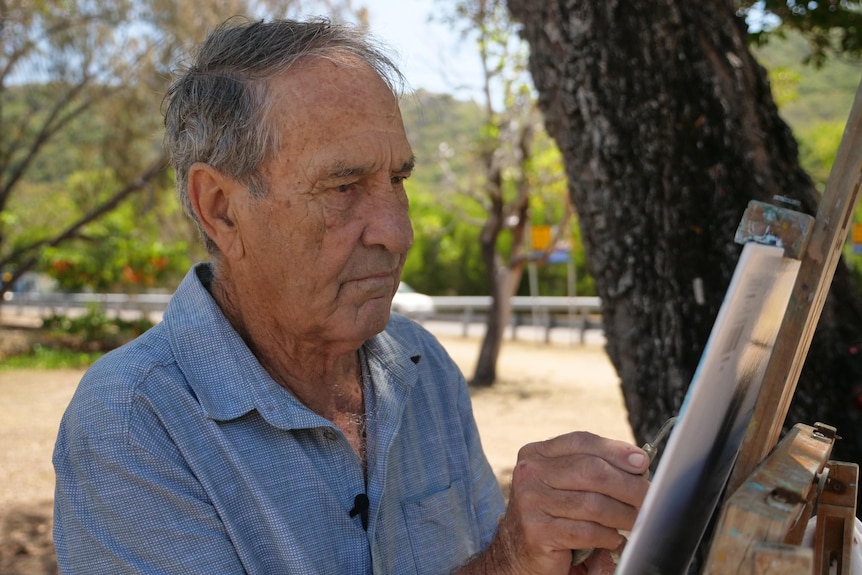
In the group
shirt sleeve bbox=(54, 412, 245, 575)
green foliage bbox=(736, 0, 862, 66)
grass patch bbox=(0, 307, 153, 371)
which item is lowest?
grass patch bbox=(0, 307, 153, 371)

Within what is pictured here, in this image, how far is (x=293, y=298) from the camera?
1537 mm

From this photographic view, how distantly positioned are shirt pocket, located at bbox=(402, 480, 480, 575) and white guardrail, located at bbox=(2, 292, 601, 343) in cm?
1043

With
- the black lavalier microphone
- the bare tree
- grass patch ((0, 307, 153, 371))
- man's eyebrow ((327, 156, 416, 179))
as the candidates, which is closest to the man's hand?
the black lavalier microphone

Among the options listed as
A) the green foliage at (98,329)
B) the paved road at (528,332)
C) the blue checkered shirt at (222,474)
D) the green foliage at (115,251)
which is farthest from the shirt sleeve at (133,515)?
the green foliage at (115,251)

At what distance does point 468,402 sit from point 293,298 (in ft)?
1.95

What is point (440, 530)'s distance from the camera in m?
1.67

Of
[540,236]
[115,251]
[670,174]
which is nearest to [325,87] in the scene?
[670,174]

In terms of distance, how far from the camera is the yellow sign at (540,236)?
561 inches

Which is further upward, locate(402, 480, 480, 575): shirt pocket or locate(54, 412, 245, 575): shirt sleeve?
locate(54, 412, 245, 575): shirt sleeve

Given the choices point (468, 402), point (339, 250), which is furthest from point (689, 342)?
point (339, 250)

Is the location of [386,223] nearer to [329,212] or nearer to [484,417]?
[329,212]

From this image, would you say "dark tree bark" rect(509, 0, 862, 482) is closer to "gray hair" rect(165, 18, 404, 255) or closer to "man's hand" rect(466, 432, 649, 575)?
"gray hair" rect(165, 18, 404, 255)

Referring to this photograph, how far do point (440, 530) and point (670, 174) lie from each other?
1438mm

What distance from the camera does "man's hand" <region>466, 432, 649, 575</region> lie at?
3.72ft
